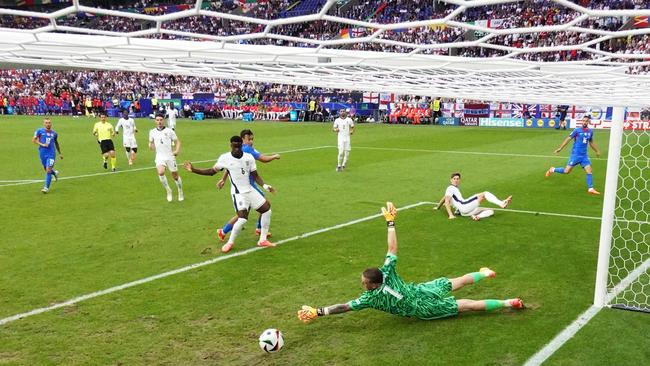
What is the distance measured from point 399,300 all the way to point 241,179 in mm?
4055

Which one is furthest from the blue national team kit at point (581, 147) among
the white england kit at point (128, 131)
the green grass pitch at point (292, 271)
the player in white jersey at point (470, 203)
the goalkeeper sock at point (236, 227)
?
the white england kit at point (128, 131)

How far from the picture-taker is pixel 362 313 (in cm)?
671

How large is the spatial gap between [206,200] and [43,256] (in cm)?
489

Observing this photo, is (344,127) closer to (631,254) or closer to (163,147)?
(163,147)

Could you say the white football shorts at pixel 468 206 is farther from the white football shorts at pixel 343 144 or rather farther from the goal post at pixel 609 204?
the white football shorts at pixel 343 144

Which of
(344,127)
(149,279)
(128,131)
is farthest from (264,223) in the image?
(128,131)

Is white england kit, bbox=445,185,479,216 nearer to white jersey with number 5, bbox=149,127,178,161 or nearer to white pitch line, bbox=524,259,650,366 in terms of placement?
white pitch line, bbox=524,259,650,366

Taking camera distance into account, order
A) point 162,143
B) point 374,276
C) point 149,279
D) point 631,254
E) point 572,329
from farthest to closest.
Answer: point 162,143, point 631,254, point 149,279, point 572,329, point 374,276

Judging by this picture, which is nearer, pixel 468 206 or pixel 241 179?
pixel 241 179

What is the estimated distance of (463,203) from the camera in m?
11.2

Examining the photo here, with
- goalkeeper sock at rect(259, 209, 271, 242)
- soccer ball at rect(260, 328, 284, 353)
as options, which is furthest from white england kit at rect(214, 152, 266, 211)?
soccer ball at rect(260, 328, 284, 353)

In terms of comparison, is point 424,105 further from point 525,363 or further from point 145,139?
point 525,363

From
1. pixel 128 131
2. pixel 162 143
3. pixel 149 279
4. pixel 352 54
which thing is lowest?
pixel 149 279

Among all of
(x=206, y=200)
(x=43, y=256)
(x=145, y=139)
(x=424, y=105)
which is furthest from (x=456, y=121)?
(x=43, y=256)
